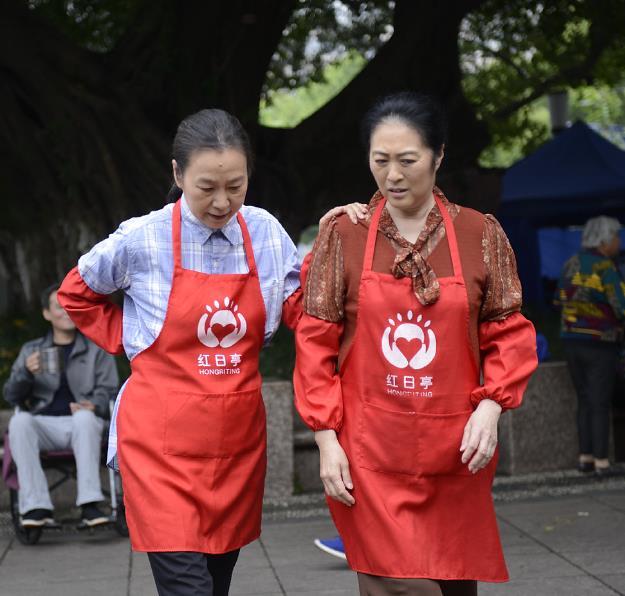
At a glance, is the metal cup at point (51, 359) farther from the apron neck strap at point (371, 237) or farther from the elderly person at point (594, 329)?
the apron neck strap at point (371, 237)

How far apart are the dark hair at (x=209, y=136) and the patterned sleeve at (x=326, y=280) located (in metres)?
0.38

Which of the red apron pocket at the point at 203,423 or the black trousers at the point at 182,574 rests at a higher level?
the red apron pocket at the point at 203,423

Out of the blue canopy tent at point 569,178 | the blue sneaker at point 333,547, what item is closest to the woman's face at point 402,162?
the blue sneaker at point 333,547

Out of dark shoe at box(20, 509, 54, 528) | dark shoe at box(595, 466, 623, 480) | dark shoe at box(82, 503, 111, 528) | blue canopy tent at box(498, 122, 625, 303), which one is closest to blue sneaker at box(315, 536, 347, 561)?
dark shoe at box(82, 503, 111, 528)

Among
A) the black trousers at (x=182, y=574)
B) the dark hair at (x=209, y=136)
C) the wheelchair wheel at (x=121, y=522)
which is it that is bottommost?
the wheelchair wheel at (x=121, y=522)

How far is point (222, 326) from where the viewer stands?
3.77 metres

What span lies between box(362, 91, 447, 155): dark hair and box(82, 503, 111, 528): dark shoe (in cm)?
408

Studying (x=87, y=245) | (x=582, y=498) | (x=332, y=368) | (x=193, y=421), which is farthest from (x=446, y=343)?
(x=87, y=245)

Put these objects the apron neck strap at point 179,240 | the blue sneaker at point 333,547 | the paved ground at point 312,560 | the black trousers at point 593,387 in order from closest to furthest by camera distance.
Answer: the apron neck strap at point 179,240 < the paved ground at point 312,560 < the blue sneaker at point 333,547 < the black trousers at point 593,387

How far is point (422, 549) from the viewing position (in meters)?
3.52

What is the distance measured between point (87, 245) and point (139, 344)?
287 inches

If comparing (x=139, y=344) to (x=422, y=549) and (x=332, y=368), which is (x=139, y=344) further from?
(x=422, y=549)

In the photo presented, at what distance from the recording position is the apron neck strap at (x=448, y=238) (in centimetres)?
354

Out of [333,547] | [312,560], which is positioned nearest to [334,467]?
[333,547]
